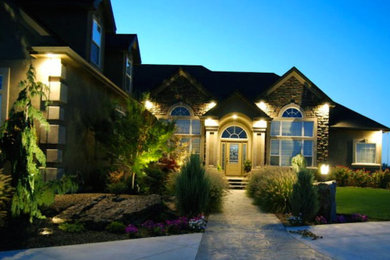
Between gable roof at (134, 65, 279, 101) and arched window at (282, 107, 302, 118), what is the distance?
2.22 m

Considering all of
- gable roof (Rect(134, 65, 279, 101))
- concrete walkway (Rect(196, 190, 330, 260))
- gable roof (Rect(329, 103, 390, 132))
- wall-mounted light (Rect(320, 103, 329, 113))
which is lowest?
concrete walkway (Rect(196, 190, 330, 260))

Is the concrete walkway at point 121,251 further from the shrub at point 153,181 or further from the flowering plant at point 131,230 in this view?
the shrub at point 153,181

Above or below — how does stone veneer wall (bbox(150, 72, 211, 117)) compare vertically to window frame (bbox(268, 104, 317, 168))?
above

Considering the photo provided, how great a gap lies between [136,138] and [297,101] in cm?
1257

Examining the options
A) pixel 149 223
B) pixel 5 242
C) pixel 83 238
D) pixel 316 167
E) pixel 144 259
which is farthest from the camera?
pixel 316 167

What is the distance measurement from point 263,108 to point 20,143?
16.0 meters

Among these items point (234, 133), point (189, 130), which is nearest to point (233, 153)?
point (234, 133)

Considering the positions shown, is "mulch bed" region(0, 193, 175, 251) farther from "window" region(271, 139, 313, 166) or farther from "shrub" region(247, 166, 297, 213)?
"window" region(271, 139, 313, 166)

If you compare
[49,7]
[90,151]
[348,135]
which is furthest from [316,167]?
[49,7]

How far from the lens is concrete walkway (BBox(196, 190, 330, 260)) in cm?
620

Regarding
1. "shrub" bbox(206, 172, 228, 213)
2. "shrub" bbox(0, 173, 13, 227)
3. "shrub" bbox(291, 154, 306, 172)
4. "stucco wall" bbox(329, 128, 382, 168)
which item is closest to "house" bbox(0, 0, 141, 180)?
"shrub" bbox(0, 173, 13, 227)

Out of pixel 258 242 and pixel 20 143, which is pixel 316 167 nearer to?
pixel 258 242

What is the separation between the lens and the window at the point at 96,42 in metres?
12.9

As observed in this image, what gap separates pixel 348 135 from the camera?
21938mm
